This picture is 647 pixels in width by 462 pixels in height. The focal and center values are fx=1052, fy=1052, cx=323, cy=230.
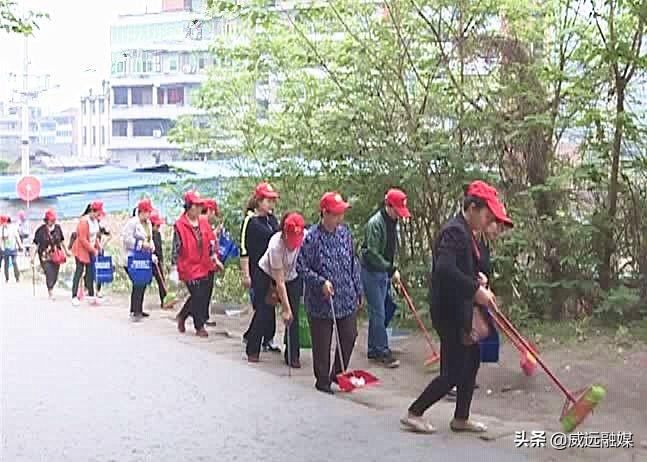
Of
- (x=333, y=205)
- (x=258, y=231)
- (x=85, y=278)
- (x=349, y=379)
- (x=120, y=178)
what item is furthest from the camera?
(x=120, y=178)

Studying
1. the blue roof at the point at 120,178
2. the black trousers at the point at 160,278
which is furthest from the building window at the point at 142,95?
the black trousers at the point at 160,278

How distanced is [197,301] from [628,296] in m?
5.03

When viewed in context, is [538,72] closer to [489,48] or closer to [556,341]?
[489,48]

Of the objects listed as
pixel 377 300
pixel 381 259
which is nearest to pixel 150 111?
pixel 377 300

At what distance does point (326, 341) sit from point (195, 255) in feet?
12.6

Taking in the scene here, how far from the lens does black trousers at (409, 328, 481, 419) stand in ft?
24.1

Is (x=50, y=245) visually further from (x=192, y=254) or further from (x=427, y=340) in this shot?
(x=427, y=340)

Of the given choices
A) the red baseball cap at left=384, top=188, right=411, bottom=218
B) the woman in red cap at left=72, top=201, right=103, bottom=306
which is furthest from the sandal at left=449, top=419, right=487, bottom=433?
the woman in red cap at left=72, top=201, right=103, bottom=306

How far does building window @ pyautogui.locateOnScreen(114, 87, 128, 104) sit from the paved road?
52.4 feet

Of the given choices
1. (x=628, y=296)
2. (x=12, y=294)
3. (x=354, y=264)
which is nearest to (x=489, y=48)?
(x=628, y=296)

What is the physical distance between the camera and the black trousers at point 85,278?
55.6 ft

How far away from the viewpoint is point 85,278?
57.4ft

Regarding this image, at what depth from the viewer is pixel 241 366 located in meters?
10.6

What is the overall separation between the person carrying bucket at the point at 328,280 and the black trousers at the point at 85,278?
28.1 ft
